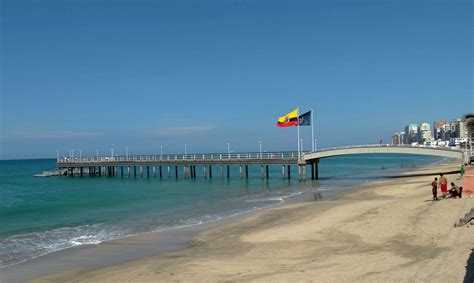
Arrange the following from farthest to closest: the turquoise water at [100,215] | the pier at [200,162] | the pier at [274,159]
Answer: the pier at [200,162], the pier at [274,159], the turquoise water at [100,215]

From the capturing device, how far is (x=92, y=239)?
1661 centimetres

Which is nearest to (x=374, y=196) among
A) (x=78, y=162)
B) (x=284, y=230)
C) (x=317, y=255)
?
(x=284, y=230)

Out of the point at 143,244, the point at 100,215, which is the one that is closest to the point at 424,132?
the point at 100,215

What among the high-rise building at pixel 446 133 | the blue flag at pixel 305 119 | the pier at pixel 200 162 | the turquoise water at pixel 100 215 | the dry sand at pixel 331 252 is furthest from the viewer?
the high-rise building at pixel 446 133

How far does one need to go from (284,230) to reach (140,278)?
6561 millimetres

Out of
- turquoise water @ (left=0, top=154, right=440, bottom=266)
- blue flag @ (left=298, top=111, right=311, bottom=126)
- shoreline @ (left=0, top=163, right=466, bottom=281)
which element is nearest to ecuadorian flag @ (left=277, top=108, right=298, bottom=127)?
blue flag @ (left=298, top=111, right=311, bottom=126)

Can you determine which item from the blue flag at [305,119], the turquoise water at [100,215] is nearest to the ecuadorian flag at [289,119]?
the blue flag at [305,119]

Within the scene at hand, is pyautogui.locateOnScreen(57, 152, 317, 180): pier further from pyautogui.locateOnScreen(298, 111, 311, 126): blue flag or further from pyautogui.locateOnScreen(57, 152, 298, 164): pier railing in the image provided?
pyautogui.locateOnScreen(298, 111, 311, 126): blue flag

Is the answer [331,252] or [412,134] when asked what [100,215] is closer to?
[331,252]

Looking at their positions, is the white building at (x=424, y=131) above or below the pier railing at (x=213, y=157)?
above

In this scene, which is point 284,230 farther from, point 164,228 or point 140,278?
point 140,278

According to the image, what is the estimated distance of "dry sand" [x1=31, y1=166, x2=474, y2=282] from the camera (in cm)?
931

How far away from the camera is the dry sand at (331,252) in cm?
931

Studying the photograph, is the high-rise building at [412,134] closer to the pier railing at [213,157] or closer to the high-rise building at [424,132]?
the high-rise building at [424,132]
